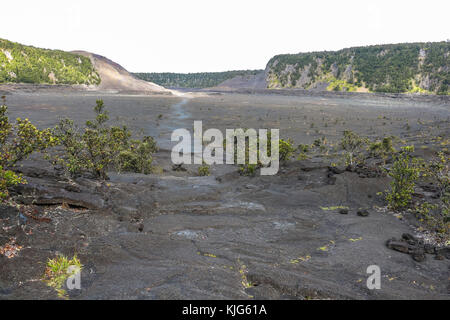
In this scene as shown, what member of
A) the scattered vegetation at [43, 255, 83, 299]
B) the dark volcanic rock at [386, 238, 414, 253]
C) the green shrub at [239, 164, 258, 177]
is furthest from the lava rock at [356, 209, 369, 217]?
the scattered vegetation at [43, 255, 83, 299]

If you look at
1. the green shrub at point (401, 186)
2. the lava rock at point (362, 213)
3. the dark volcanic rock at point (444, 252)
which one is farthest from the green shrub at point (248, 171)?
the dark volcanic rock at point (444, 252)

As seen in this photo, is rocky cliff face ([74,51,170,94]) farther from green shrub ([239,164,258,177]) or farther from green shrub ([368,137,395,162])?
green shrub ([239,164,258,177])

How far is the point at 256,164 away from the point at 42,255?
14623 millimetres

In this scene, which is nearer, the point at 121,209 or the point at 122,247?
the point at 122,247

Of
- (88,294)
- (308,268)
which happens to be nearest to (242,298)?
(308,268)

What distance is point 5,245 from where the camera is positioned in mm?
7035

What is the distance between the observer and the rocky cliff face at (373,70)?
11069 centimetres

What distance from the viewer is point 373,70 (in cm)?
12575

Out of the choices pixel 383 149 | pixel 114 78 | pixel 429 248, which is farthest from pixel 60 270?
pixel 114 78

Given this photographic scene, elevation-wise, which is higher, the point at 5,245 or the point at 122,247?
the point at 5,245

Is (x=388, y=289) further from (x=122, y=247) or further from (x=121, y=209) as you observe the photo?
(x=121, y=209)

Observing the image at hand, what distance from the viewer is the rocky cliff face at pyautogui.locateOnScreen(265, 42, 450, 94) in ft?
363

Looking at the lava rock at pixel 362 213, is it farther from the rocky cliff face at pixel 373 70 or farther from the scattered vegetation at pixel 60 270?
the rocky cliff face at pixel 373 70

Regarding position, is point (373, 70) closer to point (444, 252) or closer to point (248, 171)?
point (248, 171)
